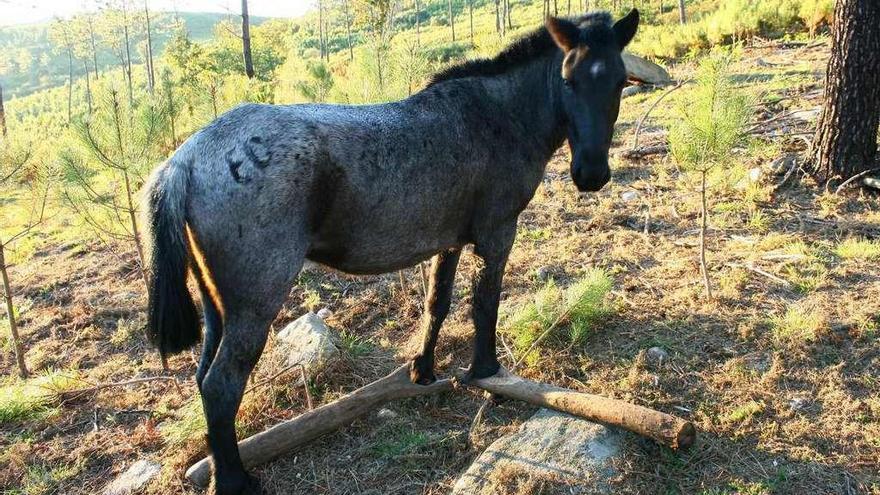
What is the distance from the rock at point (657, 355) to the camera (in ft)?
13.6

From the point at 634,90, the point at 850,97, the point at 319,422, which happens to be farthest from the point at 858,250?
the point at 634,90

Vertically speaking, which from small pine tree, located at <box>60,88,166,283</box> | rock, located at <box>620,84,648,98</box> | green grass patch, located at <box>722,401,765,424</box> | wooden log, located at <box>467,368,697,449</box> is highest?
rock, located at <box>620,84,648,98</box>

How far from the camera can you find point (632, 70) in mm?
12633

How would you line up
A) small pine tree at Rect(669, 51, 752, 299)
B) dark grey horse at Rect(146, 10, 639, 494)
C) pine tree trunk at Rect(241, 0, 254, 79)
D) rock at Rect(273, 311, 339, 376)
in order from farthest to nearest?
pine tree trunk at Rect(241, 0, 254, 79) → small pine tree at Rect(669, 51, 752, 299) → rock at Rect(273, 311, 339, 376) → dark grey horse at Rect(146, 10, 639, 494)

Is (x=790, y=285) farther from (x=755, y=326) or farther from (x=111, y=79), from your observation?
(x=111, y=79)

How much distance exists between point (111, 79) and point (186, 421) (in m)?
3.46

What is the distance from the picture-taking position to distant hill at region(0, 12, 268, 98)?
89.2 metres

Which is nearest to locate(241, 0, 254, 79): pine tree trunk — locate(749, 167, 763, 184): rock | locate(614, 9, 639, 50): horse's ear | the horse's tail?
locate(749, 167, 763, 184): rock

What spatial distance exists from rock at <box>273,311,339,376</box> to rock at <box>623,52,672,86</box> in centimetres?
1034

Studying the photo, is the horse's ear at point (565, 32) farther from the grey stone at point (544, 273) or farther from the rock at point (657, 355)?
the grey stone at point (544, 273)

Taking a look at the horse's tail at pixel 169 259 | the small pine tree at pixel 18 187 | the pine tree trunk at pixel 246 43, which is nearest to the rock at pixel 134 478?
the horse's tail at pixel 169 259

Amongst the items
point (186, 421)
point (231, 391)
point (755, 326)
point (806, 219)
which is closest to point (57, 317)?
point (186, 421)

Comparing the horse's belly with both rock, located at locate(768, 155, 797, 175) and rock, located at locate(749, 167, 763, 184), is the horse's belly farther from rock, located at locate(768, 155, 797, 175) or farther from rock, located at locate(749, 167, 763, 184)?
rock, located at locate(768, 155, 797, 175)

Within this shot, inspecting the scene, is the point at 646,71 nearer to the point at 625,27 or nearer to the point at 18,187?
the point at 625,27
